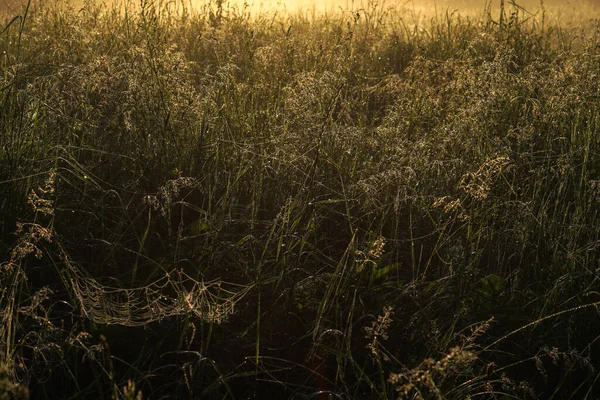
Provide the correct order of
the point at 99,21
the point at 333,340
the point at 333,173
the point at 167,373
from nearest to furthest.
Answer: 1. the point at 167,373
2. the point at 333,340
3. the point at 333,173
4. the point at 99,21

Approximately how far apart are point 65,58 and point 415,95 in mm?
1605

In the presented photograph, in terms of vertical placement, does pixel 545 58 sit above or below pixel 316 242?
above

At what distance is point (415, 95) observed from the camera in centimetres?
304

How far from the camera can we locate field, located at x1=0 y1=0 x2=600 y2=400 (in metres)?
1.48

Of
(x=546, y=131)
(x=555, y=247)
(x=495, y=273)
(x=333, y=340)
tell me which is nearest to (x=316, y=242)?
(x=333, y=340)

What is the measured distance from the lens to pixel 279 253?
5.84 ft

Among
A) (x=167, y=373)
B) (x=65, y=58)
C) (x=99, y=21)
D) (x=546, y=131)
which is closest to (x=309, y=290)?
(x=167, y=373)

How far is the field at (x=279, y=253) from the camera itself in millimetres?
1476

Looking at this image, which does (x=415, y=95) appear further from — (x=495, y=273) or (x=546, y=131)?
(x=495, y=273)

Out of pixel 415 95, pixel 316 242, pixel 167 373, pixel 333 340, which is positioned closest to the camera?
pixel 167 373

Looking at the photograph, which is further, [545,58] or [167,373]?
[545,58]

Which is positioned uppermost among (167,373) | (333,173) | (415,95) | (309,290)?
(415,95)

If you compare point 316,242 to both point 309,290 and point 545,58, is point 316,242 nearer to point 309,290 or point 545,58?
point 309,290

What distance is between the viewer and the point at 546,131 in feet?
8.95
